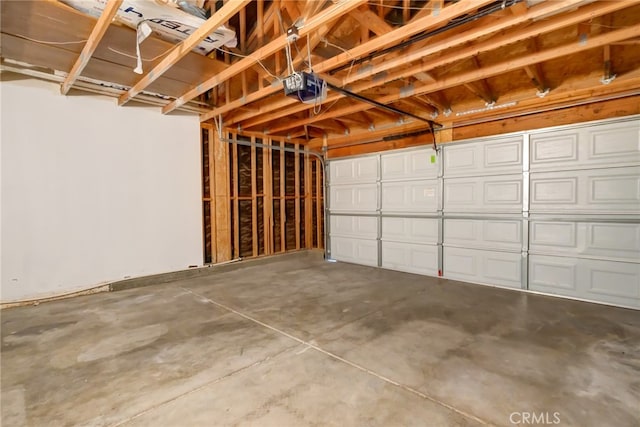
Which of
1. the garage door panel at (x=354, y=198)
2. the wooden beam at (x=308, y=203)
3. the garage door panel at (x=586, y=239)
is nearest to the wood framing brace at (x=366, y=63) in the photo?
the garage door panel at (x=354, y=198)

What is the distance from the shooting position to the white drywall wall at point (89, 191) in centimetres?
367

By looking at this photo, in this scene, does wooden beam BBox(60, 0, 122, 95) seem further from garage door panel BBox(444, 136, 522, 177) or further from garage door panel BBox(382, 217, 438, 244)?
garage door panel BBox(382, 217, 438, 244)

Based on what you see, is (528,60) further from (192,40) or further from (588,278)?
(192,40)

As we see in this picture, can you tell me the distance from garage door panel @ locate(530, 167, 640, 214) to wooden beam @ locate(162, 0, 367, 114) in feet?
11.2

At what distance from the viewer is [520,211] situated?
4160 mm

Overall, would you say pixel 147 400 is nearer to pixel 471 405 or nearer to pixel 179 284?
pixel 471 405

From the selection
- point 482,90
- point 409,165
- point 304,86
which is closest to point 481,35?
point 304,86

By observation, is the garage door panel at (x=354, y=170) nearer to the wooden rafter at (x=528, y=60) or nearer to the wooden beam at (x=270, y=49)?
the wooden rafter at (x=528, y=60)

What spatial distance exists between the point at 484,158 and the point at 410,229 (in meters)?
1.62

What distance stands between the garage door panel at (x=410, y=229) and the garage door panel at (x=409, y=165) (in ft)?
2.47

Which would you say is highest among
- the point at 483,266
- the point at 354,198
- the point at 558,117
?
the point at 558,117

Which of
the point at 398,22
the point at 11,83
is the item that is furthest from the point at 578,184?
the point at 11,83

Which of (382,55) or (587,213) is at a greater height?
(382,55)

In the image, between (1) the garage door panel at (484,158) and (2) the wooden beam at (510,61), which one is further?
(1) the garage door panel at (484,158)
